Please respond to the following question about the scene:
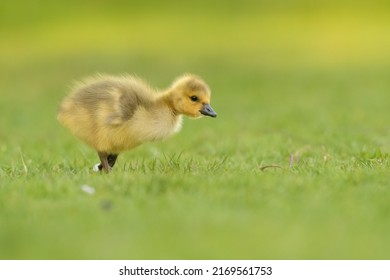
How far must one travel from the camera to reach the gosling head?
6926 millimetres

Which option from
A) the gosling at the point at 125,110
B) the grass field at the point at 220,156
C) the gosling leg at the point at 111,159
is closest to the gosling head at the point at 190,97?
the gosling at the point at 125,110

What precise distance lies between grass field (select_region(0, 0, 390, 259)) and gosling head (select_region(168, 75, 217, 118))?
0.47 m

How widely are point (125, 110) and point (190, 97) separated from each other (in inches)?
23.0

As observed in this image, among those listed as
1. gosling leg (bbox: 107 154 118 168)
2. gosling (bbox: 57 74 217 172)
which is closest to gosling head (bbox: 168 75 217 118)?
gosling (bbox: 57 74 217 172)

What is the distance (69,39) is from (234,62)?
5.95m

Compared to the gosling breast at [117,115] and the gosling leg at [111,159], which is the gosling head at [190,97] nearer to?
the gosling breast at [117,115]

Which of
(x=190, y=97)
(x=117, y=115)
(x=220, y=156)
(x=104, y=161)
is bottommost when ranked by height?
(x=104, y=161)

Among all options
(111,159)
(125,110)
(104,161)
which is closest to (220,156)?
(111,159)

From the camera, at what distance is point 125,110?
21.9ft

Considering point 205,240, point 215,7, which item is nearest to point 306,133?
point 205,240

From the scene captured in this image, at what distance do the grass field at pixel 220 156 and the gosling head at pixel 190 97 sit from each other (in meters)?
0.47

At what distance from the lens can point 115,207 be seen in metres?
5.36

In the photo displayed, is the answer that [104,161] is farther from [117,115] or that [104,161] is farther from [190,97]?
[190,97]

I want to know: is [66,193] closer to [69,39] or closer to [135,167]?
[135,167]
